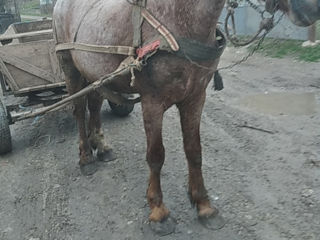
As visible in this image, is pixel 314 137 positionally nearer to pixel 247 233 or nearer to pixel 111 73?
pixel 247 233

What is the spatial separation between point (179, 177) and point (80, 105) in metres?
1.41

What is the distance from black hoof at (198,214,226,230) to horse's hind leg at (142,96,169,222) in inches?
12.4

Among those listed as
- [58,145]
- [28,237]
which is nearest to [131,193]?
[28,237]

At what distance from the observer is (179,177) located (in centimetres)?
426

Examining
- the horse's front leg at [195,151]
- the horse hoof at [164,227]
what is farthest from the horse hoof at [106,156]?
the horse hoof at [164,227]

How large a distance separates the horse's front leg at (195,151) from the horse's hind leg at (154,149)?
10.0 inches

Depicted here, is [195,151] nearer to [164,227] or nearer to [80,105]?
[164,227]

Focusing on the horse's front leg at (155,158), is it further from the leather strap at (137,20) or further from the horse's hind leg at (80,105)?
the horse's hind leg at (80,105)

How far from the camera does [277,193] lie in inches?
150

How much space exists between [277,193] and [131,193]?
4.56ft

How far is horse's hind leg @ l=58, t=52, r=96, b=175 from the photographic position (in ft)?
14.9

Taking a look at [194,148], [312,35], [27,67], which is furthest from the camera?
[312,35]

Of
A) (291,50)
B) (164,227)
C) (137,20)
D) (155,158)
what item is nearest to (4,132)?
(155,158)

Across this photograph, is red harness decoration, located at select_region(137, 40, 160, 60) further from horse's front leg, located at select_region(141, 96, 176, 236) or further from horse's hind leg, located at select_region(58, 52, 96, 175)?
horse's hind leg, located at select_region(58, 52, 96, 175)
